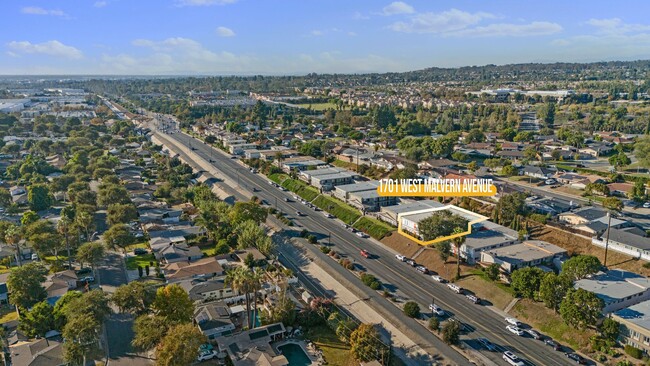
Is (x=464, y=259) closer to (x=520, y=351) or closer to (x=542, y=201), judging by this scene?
(x=520, y=351)

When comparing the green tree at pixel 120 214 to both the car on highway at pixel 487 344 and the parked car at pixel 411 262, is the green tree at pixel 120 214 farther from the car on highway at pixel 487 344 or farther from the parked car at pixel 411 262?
the car on highway at pixel 487 344

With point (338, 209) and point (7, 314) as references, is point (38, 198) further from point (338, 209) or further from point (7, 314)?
point (338, 209)

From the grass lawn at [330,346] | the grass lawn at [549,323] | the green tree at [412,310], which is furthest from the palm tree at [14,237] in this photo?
the grass lawn at [549,323]

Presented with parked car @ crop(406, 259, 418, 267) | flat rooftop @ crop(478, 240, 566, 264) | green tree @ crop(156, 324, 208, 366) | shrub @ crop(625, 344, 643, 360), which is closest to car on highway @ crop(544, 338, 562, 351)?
shrub @ crop(625, 344, 643, 360)

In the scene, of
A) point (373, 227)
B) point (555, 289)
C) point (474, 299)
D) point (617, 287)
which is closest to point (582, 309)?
point (555, 289)

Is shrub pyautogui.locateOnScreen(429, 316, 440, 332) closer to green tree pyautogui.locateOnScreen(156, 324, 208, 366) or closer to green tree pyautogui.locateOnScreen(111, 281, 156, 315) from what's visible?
green tree pyautogui.locateOnScreen(156, 324, 208, 366)

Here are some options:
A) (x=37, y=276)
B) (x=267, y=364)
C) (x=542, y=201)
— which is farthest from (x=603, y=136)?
(x=37, y=276)
